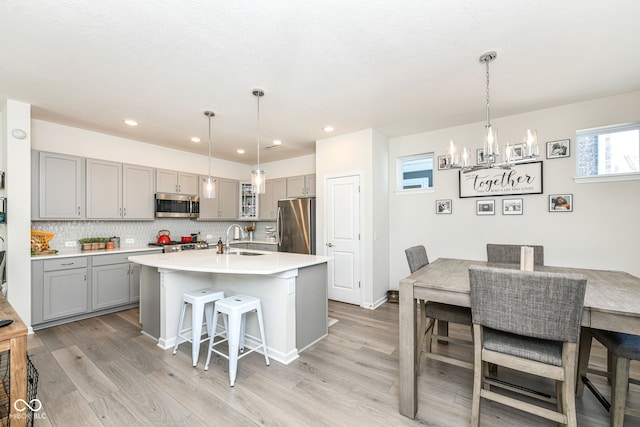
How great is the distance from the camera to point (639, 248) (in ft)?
9.62

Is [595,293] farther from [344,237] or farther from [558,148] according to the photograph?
[344,237]

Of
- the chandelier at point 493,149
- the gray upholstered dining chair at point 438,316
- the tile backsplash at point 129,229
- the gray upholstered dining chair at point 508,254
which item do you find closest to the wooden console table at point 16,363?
the gray upholstered dining chair at point 438,316

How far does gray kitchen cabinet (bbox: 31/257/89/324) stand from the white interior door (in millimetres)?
3376

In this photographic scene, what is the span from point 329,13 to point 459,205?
3.18 m

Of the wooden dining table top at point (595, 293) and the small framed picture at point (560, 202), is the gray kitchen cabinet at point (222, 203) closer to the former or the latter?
the wooden dining table top at point (595, 293)

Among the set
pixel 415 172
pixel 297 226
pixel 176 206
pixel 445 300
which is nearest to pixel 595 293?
pixel 445 300

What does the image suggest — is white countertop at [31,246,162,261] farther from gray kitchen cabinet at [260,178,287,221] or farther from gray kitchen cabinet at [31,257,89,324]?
gray kitchen cabinet at [260,178,287,221]

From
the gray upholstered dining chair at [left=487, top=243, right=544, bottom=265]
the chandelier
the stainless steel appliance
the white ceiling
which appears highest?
the white ceiling

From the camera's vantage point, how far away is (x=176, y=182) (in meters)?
4.91

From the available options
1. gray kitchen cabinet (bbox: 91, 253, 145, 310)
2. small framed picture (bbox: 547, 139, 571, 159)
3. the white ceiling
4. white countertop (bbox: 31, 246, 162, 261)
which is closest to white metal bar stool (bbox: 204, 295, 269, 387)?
the white ceiling

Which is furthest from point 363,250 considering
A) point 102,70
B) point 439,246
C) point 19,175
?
point 19,175

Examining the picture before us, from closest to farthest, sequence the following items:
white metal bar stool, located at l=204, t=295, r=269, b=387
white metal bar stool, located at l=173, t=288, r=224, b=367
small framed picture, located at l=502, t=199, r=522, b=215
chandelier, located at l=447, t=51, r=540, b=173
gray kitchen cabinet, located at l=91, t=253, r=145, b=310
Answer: chandelier, located at l=447, t=51, r=540, b=173
white metal bar stool, located at l=204, t=295, r=269, b=387
white metal bar stool, located at l=173, t=288, r=224, b=367
small framed picture, located at l=502, t=199, r=522, b=215
gray kitchen cabinet, located at l=91, t=253, r=145, b=310

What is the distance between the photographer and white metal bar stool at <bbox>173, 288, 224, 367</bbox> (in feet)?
7.98

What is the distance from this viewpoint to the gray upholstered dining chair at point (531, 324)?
4.56ft
